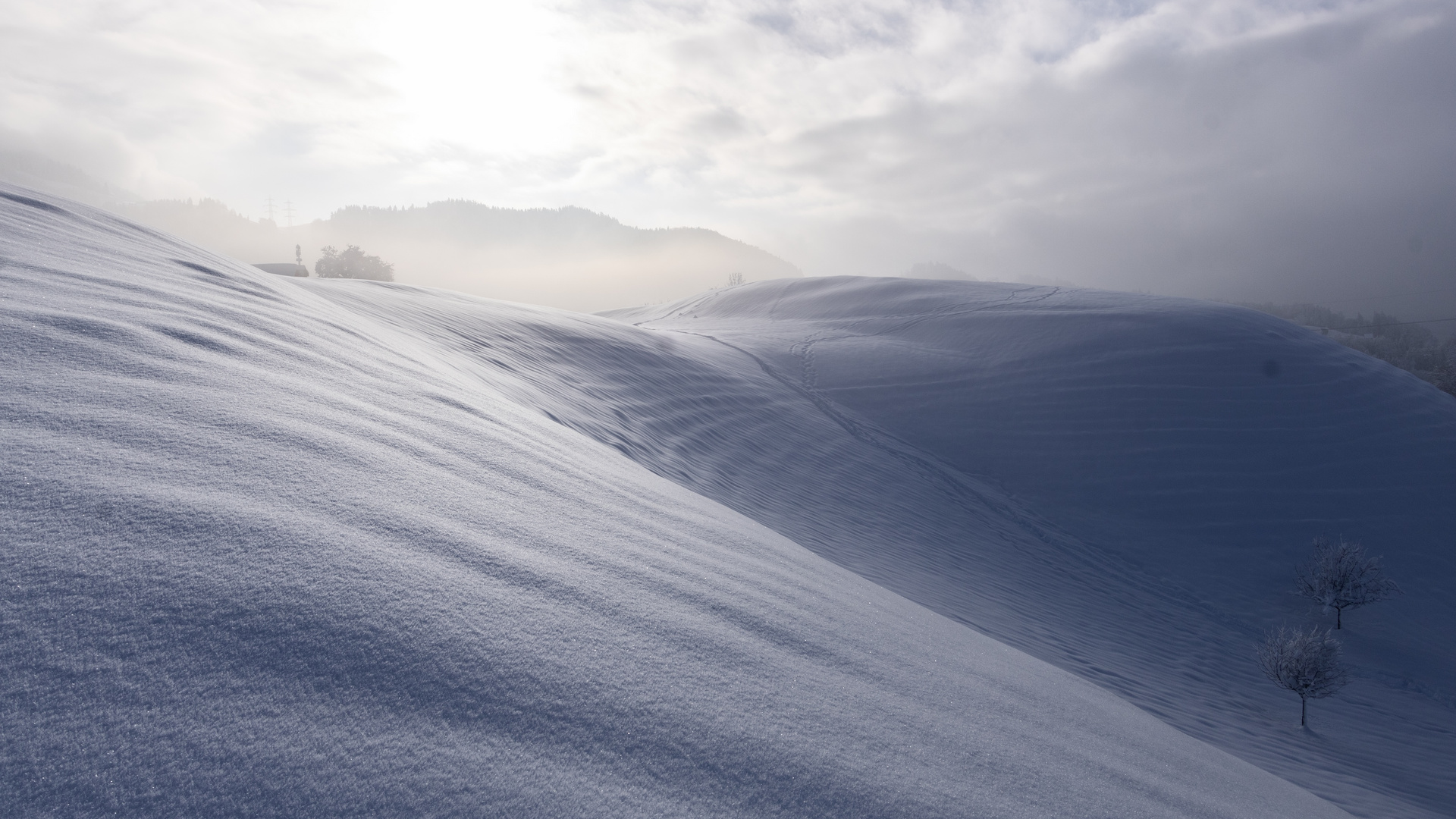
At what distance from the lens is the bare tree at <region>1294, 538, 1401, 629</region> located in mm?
10859

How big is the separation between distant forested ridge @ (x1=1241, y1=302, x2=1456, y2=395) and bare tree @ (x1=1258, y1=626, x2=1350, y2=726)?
17977 mm

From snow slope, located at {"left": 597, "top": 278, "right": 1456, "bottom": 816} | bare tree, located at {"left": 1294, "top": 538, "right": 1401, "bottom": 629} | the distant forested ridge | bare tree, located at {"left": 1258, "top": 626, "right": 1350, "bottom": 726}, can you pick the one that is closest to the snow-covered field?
snow slope, located at {"left": 597, "top": 278, "right": 1456, "bottom": 816}

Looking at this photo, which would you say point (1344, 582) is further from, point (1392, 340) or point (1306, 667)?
point (1392, 340)

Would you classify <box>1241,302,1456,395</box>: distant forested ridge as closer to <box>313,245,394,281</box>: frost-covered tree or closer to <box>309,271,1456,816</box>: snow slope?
<box>309,271,1456,816</box>: snow slope

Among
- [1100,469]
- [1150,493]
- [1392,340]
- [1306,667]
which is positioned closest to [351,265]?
[1100,469]

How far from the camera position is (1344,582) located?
35.6ft

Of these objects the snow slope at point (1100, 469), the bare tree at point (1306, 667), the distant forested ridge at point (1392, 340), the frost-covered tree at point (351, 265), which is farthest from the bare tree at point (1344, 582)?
the frost-covered tree at point (351, 265)

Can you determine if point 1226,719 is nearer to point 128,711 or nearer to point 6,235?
point 128,711

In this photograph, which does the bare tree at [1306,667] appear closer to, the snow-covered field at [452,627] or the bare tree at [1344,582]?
the snow-covered field at [452,627]

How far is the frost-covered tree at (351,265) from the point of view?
135 feet

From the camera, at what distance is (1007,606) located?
331 inches

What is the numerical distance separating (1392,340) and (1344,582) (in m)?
50.6

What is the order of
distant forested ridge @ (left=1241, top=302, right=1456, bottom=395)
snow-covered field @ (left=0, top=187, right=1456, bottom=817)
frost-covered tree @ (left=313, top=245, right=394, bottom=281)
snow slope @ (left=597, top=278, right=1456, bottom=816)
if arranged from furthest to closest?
frost-covered tree @ (left=313, top=245, right=394, bottom=281), distant forested ridge @ (left=1241, top=302, right=1456, bottom=395), snow slope @ (left=597, top=278, right=1456, bottom=816), snow-covered field @ (left=0, top=187, right=1456, bottom=817)

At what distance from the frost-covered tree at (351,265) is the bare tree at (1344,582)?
43.7m
